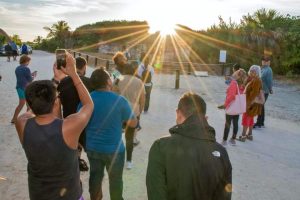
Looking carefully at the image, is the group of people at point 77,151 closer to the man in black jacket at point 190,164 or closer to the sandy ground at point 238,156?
the man in black jacket at point 190,164

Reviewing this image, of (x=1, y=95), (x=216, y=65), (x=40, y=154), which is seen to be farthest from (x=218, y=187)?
(x=216, y=65)

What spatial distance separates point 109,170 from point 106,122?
0.52 metres

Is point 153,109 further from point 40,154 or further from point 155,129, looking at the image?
point 40,154

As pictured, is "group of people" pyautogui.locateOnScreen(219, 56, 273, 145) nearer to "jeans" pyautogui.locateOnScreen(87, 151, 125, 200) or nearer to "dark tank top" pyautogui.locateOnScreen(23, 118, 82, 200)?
"jeans" pyautogui.locateOnScreen(87, 151, 125, 200)

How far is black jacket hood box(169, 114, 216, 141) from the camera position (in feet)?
8.18

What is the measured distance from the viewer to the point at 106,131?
3.97 metres

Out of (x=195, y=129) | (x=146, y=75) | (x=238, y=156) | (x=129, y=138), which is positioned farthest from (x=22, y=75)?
(x=195, y=129)

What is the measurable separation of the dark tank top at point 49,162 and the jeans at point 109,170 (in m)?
A: 1.17

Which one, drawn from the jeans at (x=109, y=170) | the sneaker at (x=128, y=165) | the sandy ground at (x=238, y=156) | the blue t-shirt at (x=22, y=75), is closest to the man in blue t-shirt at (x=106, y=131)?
the jeans at (x=109, y=170)

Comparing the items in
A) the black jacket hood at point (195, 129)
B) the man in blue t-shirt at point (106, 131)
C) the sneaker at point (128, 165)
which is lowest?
the sneaker at point (128, 165)

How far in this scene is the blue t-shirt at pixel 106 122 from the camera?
12.9ft

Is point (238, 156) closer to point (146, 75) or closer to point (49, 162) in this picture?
point (146, 75)

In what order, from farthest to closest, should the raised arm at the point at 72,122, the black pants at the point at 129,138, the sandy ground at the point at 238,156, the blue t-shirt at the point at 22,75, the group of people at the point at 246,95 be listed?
1. the blue t-shirt at the point at 22,75
2. the group of people at the point at 246,95
3. the black pants at the point at 129,138
4. the sandy ground at the point at 238,156
5. the raised arm at the point at 72,122

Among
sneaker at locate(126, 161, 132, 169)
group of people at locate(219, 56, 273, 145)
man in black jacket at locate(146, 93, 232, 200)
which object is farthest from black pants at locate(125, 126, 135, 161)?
man in black jacket at locate(146, 93, 232, 200)
